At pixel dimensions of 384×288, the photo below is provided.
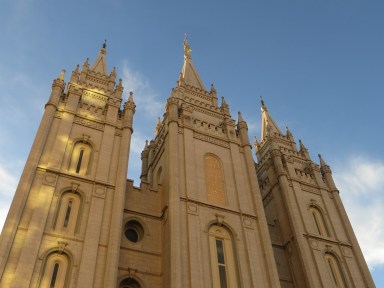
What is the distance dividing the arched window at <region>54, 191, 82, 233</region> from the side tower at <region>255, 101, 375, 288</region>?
1421 cm

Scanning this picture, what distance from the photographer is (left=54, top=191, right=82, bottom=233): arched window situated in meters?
21.4

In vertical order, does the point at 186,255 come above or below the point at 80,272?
above

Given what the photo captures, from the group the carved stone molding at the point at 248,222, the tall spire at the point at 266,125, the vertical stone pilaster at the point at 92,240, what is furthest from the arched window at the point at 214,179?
the tall spire at the point at 266,125

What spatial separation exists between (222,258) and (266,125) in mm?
23654

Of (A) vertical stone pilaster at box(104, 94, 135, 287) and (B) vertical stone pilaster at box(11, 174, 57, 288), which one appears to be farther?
(A) vertical stone pilaster at box(104, 94, 135, 287)

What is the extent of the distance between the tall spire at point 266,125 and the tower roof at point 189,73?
26.7 feet

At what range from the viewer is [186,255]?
22328 mm

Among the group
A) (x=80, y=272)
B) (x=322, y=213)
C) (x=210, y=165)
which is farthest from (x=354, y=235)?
(x=80, y=272)

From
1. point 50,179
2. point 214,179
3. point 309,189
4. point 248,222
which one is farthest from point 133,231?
point 309,189

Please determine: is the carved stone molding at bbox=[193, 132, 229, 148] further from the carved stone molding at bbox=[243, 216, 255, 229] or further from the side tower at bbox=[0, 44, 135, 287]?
the carved stone molding at bbox=[243, 216, 255, 229]

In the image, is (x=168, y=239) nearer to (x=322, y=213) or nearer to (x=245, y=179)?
(x=245, y=179)

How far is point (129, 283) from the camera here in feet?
72.8

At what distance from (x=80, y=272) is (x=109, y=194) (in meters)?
5.14

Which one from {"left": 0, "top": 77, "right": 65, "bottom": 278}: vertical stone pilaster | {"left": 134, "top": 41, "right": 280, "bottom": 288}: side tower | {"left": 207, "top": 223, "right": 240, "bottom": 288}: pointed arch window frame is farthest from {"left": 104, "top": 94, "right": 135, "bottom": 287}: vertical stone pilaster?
{"left": 207, "top": 223, "right": 240, "bottom": 288}: pointed arch window frame
